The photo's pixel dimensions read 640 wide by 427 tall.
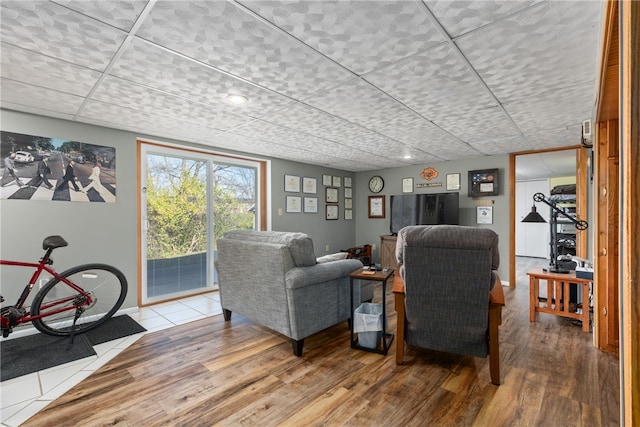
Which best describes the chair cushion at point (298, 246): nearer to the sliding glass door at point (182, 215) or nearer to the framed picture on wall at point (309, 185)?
the sliding glass door at point (182, 215)

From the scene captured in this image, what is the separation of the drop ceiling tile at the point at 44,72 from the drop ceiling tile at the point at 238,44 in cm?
78

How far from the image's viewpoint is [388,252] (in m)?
5.82

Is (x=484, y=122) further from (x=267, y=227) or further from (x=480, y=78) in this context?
(x=267, y=227)

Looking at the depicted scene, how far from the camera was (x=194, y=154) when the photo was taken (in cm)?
426

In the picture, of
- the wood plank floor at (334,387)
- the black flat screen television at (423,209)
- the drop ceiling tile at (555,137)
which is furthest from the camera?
the black flat screen television at (423,209)

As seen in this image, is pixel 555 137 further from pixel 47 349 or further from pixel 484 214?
pixel 47 349

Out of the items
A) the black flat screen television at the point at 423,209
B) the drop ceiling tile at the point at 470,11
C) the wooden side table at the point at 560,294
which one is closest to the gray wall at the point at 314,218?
the black flat screen television at the point at 423,209

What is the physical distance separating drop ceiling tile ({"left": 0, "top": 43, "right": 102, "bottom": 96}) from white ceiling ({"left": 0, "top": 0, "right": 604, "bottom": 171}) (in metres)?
0.01

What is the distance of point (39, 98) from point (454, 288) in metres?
3.65

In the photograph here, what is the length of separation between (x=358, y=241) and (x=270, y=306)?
4455 mm

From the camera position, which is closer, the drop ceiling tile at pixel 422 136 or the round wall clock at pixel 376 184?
the drop ceiling tile at pixel 422 136

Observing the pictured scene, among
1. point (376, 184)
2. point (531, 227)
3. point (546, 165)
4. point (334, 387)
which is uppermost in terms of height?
point (546, 165)

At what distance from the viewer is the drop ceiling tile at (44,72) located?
6.06ft

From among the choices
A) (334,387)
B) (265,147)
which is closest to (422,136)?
(265,147)
